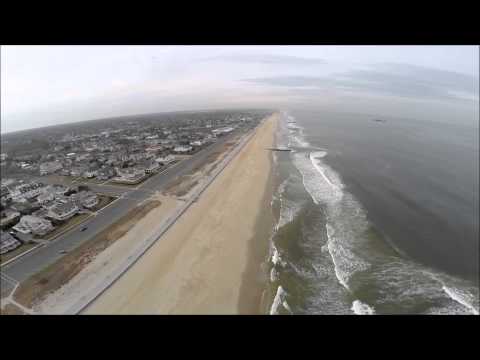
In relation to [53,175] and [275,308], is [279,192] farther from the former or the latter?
[53,175]

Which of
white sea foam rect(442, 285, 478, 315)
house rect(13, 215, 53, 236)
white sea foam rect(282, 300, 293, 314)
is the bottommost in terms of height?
white sea foam rect(442, 285, 478, 315)

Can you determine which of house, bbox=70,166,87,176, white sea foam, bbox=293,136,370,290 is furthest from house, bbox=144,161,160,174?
white sea foam, bbox=293,136,370,290

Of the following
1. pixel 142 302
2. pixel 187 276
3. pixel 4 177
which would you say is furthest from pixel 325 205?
pixel 4 177

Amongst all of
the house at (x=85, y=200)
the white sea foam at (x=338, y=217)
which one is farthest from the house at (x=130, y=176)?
the white sea foam at (x=338, y=217)

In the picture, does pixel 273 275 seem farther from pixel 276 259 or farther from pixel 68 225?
pixel 68 225

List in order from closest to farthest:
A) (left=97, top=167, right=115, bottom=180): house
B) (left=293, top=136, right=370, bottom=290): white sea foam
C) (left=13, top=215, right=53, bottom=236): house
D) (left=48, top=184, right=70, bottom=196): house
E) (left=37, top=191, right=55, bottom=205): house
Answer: (left=293, top=136, right=370, bottom=290): white sea foam, (left=13, top=215, right=53, bottom=236): house, (left=37, top=191, right=55, bottom=205): house, (left=48, top=184, right=70, bottom=196): house, (left=97, top=167, right=115, bottom=180): house

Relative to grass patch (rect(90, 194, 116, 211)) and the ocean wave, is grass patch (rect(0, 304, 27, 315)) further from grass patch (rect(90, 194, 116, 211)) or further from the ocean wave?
the ocean wave
